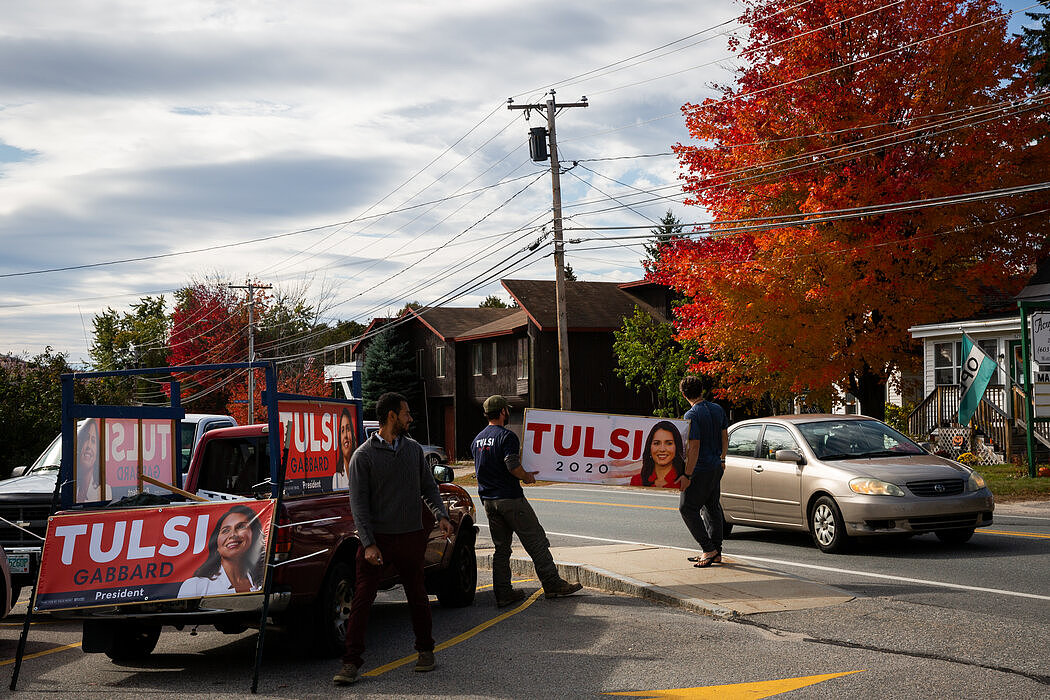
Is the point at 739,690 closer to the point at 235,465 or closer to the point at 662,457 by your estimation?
the point at 662,457

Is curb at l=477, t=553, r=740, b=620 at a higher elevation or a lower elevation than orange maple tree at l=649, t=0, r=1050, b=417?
Answer: lower

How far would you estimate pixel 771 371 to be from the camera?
25.1 metres

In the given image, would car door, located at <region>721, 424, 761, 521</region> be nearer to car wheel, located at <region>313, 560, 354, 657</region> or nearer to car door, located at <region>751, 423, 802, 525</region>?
car door, located at <region>751, 423, 802, 525</region>

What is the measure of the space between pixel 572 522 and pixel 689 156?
11351 mm

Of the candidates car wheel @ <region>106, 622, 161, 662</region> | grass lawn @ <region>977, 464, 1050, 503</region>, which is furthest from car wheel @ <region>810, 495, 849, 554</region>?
car wheel @ <region>106, 622, 161, 662</region>

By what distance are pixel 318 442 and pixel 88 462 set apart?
1859 millimetres

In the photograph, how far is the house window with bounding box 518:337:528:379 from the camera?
163ft

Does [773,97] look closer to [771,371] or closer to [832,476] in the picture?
Result: [771,371]

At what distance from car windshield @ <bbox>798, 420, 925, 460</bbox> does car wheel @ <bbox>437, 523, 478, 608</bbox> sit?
4892 millimetres

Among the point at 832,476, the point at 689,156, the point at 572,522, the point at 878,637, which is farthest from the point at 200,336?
the point at 878,637

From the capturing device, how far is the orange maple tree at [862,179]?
2369 cm

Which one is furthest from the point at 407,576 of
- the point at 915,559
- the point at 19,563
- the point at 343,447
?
the point at 915,559

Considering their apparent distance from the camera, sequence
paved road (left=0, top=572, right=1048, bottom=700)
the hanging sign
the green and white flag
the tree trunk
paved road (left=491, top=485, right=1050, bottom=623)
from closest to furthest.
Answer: paved road (left=0, top=572, right=1048, bottom=700) < paved road (left=491, top=485, right=1050, bottom=623) < the hanging sign < the green and white flag < the tree trunk

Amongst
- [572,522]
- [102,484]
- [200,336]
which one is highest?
[200,336]
